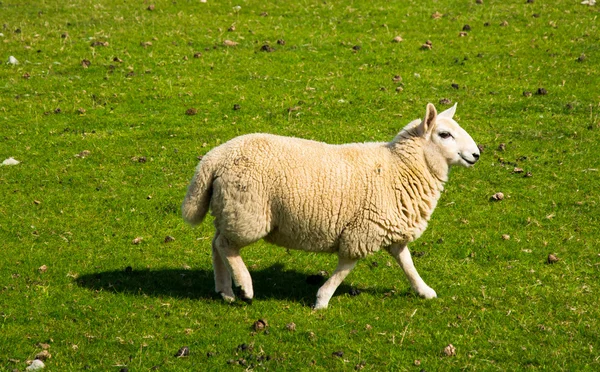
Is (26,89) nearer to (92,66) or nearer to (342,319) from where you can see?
(92,66)

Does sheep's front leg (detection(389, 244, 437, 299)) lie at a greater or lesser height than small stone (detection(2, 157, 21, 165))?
greater

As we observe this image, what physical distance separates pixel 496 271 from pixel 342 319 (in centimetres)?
256

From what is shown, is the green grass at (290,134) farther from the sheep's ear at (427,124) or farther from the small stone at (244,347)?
the sheep's ear at (427,124)

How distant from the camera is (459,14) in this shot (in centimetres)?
2139

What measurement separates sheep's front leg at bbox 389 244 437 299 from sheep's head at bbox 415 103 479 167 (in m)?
1.13

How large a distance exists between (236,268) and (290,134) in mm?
6147

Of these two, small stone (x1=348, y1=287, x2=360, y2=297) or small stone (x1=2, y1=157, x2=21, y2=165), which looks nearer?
small stone (x1=348, y1=287, x2=360, y2=297)

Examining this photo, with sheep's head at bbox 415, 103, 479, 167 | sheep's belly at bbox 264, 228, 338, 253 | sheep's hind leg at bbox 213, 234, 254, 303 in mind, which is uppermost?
sheep's head at bbox 415, 103, 479, 167

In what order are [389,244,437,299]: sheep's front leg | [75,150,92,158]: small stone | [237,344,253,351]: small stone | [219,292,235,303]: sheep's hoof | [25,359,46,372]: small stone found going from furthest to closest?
1. [75,150,92,158]: small stone
2. [389,244,437,299]: sheep's front leg
3. [219,292,235,303]: sheep's hoof
4. [237,344,253,351]: small stone
5. [25,359,46,372]: small stone

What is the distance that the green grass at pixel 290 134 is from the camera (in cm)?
935

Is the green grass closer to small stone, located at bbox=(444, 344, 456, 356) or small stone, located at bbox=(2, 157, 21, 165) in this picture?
small stone, located at bbox=(444, 344, 456, 356)

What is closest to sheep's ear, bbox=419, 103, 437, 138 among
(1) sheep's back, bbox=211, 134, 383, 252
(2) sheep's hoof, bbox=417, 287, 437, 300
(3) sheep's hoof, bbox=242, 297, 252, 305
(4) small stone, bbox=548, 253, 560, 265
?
(1) sheep's back, bbox=211, 134, 383, 252

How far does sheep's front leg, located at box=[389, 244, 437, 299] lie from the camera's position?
10.3 metres

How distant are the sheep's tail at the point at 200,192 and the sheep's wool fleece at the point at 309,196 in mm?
12
